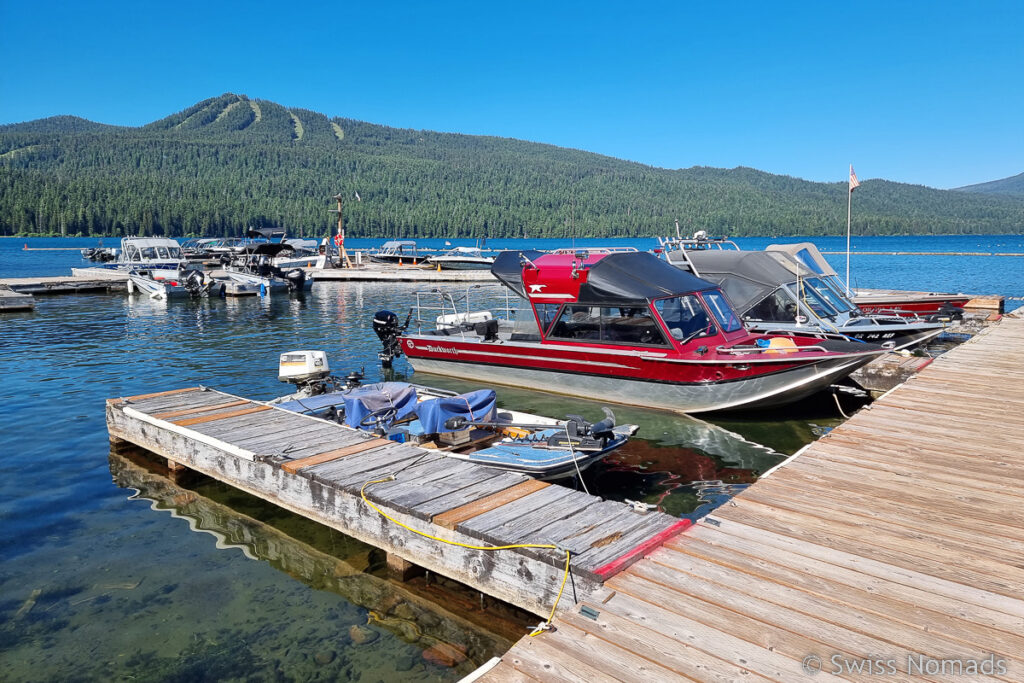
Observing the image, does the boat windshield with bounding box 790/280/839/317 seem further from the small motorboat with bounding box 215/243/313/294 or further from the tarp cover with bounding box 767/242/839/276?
the small motorboat with bounding box 215/243/313/294

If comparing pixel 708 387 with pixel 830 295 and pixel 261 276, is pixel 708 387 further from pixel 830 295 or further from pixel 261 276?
pixel 261 276

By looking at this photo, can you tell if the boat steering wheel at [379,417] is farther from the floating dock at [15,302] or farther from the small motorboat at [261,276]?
the small motorboat at [261,276]

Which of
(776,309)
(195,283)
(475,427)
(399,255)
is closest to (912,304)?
(776,309)

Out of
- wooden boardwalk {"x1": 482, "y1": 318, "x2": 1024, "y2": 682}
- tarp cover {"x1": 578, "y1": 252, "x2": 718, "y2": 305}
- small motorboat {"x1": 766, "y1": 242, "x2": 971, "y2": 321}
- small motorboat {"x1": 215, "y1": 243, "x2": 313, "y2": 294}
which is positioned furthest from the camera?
small motorboat {"x1": 215, "y1": 243, "x2": 313, "y2": 294}

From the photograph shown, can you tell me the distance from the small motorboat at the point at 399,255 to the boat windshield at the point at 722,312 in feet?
167

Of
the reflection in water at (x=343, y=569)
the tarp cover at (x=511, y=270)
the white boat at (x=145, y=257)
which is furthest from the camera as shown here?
the white boat at (x=145, y=257)

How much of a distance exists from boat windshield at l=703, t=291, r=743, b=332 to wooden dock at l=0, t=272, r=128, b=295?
40464 mm

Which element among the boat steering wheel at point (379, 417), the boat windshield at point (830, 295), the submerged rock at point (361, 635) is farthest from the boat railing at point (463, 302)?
the submerged rock at point (361, 635)

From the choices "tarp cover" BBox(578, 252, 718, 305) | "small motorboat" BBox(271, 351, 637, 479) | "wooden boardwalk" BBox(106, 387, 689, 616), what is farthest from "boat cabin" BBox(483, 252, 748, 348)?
"wooden boardwalk" BBox(106, 387, 689, 616)

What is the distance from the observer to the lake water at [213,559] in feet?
19.9

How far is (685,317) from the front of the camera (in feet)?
43.8

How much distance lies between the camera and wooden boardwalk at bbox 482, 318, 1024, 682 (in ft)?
12.7

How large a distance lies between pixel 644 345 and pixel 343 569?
7.88 m

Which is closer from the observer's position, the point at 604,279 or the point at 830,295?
the point at 604,279
